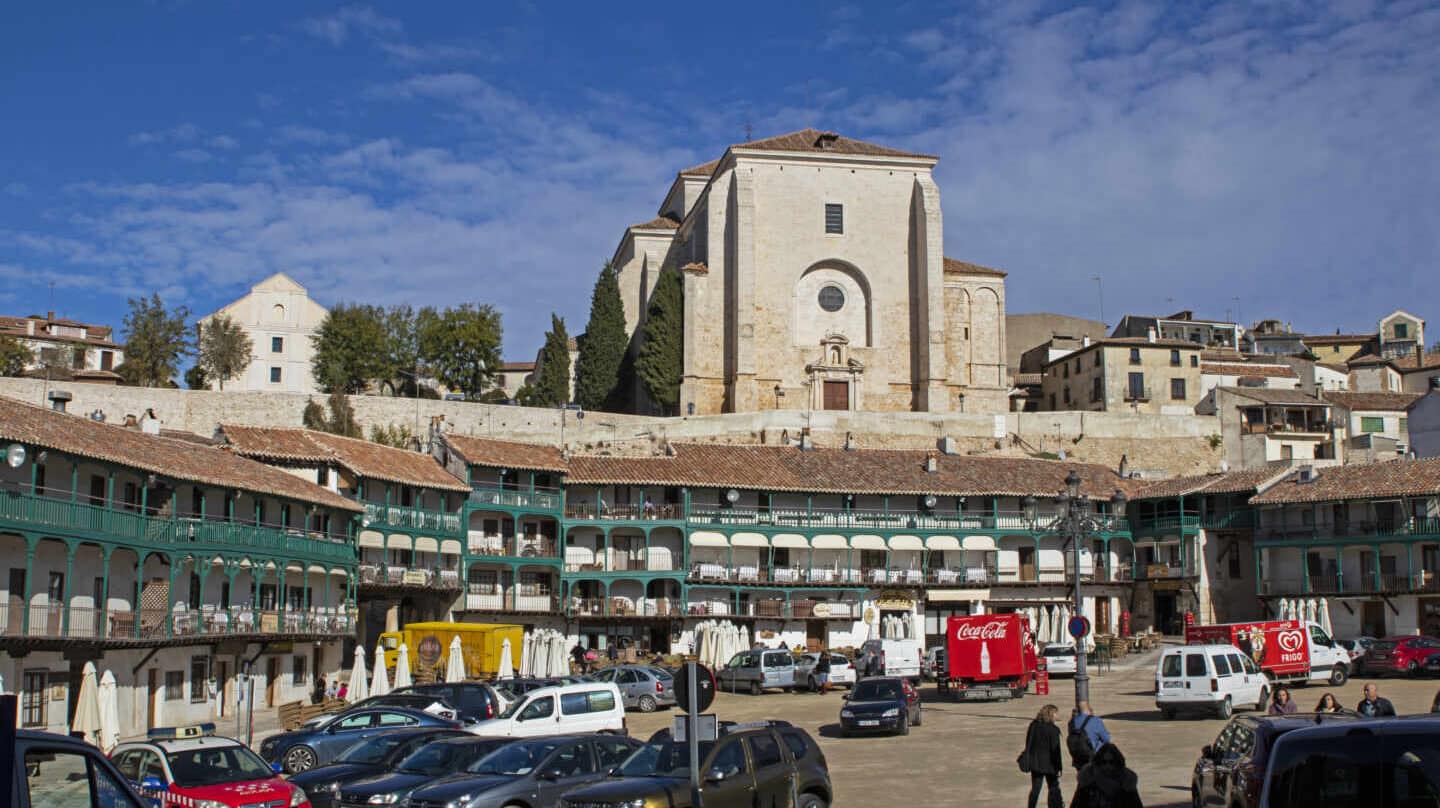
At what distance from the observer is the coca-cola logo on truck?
36531mm

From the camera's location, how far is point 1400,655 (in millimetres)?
39875

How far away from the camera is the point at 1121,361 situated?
259 ft

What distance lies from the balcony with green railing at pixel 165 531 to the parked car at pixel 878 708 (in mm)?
17526

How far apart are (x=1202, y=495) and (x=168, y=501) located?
39.7m

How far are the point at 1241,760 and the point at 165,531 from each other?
2844cm

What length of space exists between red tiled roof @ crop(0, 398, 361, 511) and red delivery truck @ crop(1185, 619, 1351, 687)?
25462mm

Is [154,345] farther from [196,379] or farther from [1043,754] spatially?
[1043,754]

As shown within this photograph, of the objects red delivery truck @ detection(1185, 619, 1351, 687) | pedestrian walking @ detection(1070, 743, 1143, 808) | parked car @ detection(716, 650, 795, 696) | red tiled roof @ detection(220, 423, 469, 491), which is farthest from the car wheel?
red tiled roof @ detection(220, 423, 469, 491)

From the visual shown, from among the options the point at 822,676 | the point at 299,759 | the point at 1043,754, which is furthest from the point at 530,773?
the point at 822,676

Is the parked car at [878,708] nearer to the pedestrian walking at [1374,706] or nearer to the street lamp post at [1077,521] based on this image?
the street lamp post at [1077,521]

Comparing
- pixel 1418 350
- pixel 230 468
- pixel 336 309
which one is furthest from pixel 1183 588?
pixel 1418 350

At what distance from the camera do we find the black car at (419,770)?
17.1m

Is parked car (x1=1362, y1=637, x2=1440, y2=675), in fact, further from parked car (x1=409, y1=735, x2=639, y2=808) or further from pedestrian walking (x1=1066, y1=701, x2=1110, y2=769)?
parked car (x1=409, y1=735, x2=639, y2=808)

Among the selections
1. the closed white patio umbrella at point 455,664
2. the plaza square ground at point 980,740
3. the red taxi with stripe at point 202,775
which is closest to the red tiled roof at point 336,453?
the closed white patio umbrella at point 455,664
